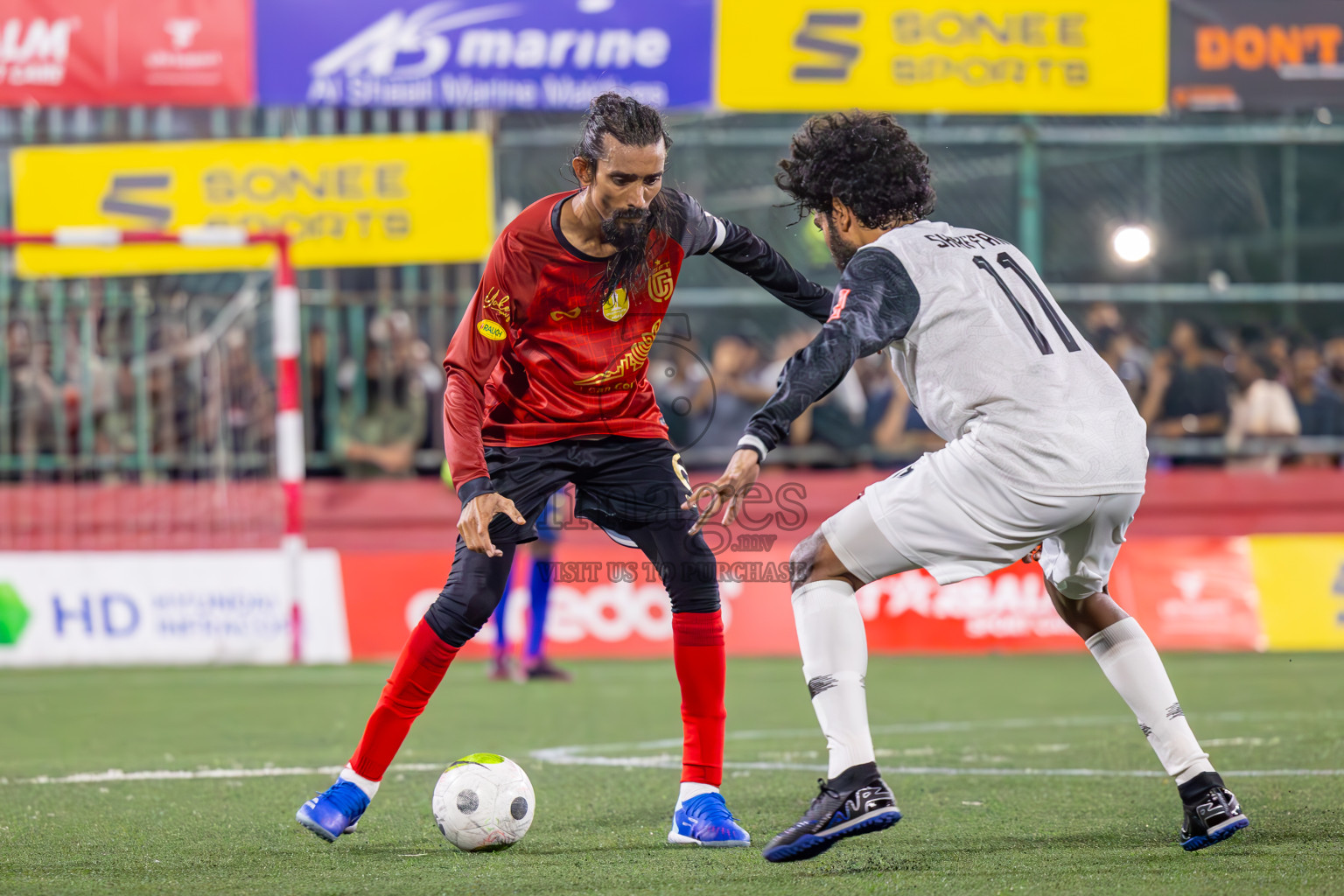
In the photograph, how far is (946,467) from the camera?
421 cm

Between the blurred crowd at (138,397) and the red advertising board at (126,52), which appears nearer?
the red advertising board at (126,52)

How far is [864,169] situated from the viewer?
4309mm

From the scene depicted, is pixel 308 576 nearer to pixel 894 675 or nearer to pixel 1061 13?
pixel 894 675

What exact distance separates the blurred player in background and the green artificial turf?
0.65 feet

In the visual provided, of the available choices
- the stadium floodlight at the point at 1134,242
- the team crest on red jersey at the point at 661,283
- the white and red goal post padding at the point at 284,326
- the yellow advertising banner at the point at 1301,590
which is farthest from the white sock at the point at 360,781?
the stadium floodlight at the point at 1134,242

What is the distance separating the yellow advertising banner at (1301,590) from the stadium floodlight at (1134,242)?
113 inches

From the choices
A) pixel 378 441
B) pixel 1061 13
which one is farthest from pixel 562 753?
pixel 1061 13

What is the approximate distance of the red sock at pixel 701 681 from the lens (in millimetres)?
4820

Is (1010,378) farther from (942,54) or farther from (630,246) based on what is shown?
(942,54)

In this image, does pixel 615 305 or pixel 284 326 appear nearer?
pixel 615 305

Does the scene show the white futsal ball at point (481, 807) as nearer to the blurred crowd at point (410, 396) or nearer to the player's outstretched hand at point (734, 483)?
the player's outstretched hand at point (734, 483)

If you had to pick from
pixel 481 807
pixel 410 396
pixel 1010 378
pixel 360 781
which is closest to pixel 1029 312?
pixel 1010 378

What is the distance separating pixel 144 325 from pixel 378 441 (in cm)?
190

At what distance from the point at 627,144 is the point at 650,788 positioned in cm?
240
